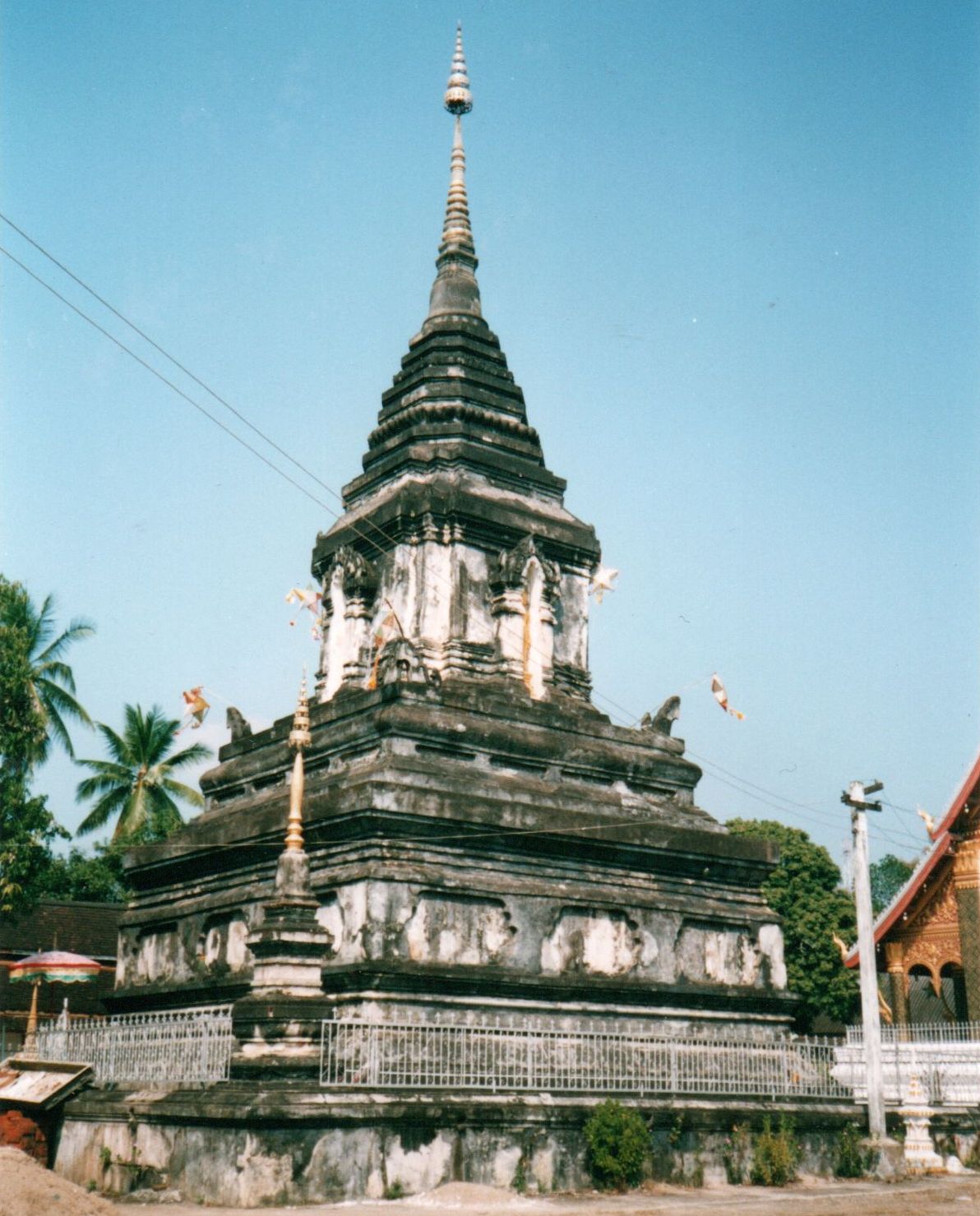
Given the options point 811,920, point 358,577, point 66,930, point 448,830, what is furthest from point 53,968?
point 811,920

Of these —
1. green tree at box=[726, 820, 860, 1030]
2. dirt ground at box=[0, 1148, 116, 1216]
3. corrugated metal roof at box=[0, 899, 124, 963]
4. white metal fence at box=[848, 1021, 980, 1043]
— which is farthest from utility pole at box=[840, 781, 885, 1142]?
corrugated metal roof at box=[0, 899, 124, 963]

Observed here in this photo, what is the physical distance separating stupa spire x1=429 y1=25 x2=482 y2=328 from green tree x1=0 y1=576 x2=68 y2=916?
13.1 m

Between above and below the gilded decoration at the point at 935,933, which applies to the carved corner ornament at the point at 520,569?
above

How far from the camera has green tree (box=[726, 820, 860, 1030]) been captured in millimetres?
41594

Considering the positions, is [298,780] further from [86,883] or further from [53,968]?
[86,883]

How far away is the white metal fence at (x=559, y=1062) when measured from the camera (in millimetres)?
14695

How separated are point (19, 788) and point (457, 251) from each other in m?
15.8

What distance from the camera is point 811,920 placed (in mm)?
42781

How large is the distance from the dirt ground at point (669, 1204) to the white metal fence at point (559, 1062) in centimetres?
118

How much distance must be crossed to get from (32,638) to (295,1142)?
963 inches

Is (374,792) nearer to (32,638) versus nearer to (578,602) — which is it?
(578,602)

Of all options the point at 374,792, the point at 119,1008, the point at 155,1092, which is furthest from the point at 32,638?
the point at 155,1092

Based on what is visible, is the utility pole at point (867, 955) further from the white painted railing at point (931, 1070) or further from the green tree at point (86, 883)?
the green tree at point (86, 883)

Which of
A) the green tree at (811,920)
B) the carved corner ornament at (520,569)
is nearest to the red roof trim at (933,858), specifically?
the carved corner ornament at (520,569)
